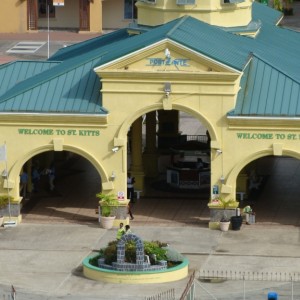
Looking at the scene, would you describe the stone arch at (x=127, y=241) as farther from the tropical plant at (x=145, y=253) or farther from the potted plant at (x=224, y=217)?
the potted plant at (x=224, y=217)

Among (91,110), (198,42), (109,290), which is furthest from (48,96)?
(109,290)

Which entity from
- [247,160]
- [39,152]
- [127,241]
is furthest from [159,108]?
[127,241]

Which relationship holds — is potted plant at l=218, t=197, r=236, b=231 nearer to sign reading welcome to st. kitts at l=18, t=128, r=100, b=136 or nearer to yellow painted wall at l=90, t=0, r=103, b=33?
sign reading welcome to st. kitts at l=18, t=128, r=100, b=136

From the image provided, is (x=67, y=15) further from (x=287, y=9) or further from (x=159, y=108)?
(x=159, y=108)

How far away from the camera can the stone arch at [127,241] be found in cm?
5388

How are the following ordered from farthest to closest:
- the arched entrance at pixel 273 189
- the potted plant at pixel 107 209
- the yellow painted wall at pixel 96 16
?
the yellow painted wall at pixel 96 16 → the arched entrance at pixel 273 189 → the potted plant at pixel 107 209

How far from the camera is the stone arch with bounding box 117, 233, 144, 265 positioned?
5388 cm

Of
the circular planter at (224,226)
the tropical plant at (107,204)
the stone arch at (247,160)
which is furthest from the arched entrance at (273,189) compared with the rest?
the tropical plant at (107,204)

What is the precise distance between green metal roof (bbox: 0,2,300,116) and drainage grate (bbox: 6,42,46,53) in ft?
140

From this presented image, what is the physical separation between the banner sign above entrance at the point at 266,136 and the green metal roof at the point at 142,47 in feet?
2.83

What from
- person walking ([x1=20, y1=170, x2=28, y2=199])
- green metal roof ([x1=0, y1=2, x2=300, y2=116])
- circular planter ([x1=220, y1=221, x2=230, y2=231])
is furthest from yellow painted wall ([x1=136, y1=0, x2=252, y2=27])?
circular planter ([x1=220, y1=221, x2=230, y2=231])

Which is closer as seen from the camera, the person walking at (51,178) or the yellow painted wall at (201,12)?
the person walking at (51,178)

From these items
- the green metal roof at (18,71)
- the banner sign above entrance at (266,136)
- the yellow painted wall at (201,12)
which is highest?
the yellow painted wall at (201,12)

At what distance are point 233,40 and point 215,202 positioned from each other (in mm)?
9545
